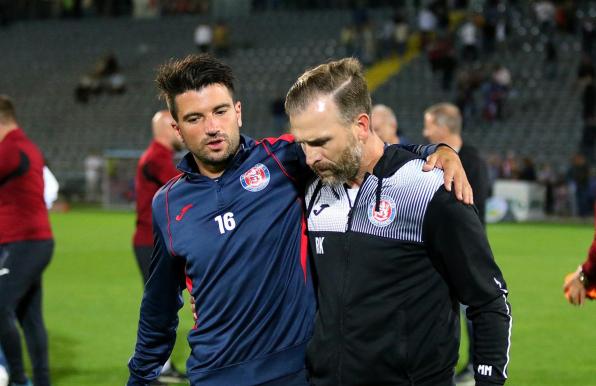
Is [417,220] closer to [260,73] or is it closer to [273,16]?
[260,73]

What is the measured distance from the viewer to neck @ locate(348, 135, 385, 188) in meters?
3.42

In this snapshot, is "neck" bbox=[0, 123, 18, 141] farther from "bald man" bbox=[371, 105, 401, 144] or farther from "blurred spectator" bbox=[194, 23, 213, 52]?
"blurred spectator" bbox=[194, 23, 213, 52]

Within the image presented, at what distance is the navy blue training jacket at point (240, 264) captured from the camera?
3.62 meters

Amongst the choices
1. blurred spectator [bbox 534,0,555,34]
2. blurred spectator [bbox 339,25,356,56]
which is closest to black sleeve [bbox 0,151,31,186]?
blurred spectator [bbox 534,0,555,34]

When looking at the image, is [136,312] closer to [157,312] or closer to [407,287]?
[157,312]

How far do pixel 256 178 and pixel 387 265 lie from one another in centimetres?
74

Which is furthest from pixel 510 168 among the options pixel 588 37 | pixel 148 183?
pixel 148 183

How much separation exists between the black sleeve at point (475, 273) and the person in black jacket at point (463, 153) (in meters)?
4.03

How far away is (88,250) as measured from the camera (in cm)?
1805

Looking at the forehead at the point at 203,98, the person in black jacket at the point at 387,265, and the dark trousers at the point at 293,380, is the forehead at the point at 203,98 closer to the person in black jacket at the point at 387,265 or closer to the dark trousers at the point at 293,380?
the person in black jacket at the point at 387,265

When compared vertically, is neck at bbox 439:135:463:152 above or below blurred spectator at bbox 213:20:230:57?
below

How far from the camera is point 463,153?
24.6 feet

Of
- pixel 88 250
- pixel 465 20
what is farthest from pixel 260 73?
pixel 88 250


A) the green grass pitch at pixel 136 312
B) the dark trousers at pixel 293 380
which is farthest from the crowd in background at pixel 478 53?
the dark trousers at pixel 293 380
